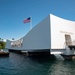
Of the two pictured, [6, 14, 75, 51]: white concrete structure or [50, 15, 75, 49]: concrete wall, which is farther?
[50, 15, 75, 49]: concrete wall

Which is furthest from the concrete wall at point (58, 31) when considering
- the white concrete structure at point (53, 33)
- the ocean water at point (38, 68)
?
the ocean water at point (38, 68)

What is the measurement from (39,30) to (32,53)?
11807 mm

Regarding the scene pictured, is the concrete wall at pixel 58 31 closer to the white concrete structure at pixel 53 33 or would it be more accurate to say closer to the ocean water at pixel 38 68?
the white concrete structure at pixel 53 33

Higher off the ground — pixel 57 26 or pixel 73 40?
pixel 57 26

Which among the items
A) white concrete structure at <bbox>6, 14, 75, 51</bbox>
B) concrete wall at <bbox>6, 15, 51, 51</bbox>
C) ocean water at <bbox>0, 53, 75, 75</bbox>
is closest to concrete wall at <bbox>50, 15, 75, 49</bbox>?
white concrete structure at <bbox>6, 14, 75, 51</bbox>

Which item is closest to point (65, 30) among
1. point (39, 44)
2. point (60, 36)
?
point (60, 36)

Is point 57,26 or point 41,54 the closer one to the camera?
point 57,26

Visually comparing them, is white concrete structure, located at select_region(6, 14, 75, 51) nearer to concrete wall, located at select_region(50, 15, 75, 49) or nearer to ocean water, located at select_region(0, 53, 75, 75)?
concrete wall, located at select_region(50, 15, 75, 49)

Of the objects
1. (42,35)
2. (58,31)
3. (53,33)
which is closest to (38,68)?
(53,33)

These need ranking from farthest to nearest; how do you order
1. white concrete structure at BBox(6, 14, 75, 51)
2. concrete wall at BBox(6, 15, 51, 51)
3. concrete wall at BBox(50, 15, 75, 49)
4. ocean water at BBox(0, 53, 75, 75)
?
1. concrete wall at BBox(6, 15, 51, 51)
2. concrete wall at BBox(50, 15, 75, 49)
3. white concrete structure at BBox(6, 14, 75, 51)
4. ocean water at BBox(0, 53, 75, 75)

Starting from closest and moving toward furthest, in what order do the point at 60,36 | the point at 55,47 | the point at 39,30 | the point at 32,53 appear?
the point at 55,47
the point at 60,36
the point at 39,30
the point at 32,53

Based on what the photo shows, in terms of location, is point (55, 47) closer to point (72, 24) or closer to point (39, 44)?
point (39, 44)

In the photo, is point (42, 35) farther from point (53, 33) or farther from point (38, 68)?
point (38, 68)

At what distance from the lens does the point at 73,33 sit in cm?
3022
